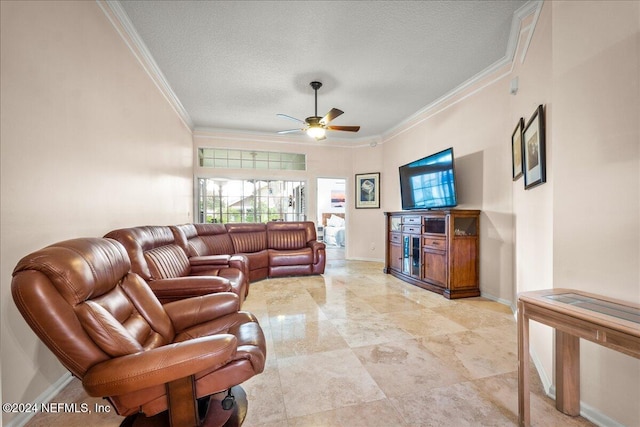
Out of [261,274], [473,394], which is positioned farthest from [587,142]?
[261,274]

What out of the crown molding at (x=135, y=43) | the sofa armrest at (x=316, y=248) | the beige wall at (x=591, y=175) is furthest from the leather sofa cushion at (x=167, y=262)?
the beige wall at (x=591, y=175)

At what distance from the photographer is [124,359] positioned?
3.38 ft

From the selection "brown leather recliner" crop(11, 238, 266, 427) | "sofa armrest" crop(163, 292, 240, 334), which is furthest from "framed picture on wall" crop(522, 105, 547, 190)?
"sofa armrest" crop(163, 292, 240, 334)

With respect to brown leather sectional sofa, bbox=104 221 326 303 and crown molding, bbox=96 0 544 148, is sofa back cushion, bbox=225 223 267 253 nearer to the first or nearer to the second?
brown leather sectional sofa, bbox=104 221 326 303

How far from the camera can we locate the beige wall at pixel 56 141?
4.61 ft

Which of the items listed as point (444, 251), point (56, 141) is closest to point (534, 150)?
point (444, 251)

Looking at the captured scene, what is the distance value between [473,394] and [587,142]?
160cm

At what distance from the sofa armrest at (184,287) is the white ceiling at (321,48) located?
7.76 ft

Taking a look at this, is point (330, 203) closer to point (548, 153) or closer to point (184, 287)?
point (184, 287)

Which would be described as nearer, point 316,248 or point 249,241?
point 316,248

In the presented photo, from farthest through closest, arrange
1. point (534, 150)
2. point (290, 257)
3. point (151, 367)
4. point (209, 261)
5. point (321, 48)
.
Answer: point (290, 257)
point (209, 261)
point (321, 48)
point (534, 150)
point (151, 367)

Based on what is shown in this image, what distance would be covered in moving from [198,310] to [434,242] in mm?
3127

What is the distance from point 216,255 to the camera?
4.05 meters

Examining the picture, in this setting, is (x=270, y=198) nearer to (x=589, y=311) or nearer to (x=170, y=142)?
(x=170, y=142)
